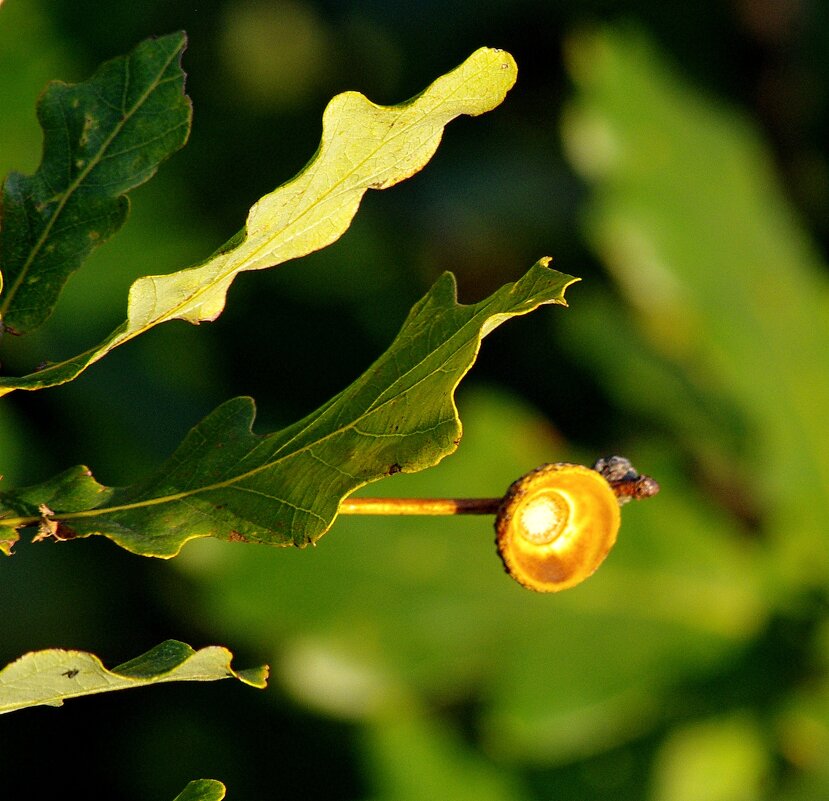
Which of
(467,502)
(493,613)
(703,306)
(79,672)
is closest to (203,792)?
(79,672)

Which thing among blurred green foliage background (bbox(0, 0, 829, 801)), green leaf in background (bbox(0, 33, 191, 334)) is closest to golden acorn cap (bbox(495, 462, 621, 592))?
green leaf in background (bbox(0, 33, 191, 334))

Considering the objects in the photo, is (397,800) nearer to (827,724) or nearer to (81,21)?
(827,724)

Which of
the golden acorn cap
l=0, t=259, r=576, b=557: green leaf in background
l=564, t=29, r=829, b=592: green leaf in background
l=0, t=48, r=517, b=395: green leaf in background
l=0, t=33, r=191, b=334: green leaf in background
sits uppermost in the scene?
l=564, t=29, r=829, b=592: green leaf in background

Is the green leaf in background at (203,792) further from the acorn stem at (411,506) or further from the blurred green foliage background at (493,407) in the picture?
the blurred green foliage background at (493,407)

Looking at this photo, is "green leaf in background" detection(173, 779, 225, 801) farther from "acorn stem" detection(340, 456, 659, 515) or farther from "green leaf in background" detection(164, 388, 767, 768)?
"green leaf in background" detection(164, 388, 767, 768)

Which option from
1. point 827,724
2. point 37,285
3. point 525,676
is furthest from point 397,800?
point 37,285

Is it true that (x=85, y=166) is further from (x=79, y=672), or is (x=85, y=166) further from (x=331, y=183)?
(x=79, y=672)

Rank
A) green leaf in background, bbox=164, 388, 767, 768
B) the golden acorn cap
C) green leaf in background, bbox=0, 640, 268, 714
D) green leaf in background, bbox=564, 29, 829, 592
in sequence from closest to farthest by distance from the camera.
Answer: green leaf in background, bbox=0, 640, 268, 714 < the golden acorn cap < green leaf in background, bbox=164, 388, 767, 768 < green leaf in background, bbox=564, 29, 829, 592
